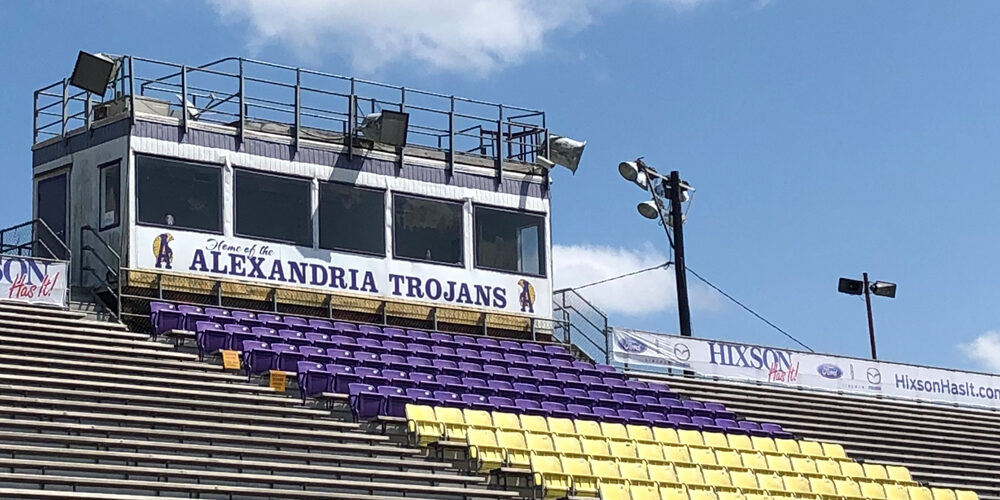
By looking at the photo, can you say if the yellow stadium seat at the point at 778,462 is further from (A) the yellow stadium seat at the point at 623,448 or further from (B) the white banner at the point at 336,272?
(B) the white banner at the point at 336,272

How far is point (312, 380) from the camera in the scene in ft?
80.7

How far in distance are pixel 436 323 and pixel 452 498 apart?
7768 millimetres

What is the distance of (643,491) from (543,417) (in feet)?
7.67

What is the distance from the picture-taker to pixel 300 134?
29.0 meters

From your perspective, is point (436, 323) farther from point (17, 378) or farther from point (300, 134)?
point (17, 378)

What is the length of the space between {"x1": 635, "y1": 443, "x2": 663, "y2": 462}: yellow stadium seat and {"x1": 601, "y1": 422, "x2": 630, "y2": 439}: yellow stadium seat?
1.14ft

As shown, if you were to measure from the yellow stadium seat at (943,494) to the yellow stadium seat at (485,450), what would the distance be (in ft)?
26.1

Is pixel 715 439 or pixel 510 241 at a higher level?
pixel 510 241

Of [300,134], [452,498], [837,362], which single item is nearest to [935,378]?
[837,362]

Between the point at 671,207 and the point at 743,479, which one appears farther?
the point at 671,207

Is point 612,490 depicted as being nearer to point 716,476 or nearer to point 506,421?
point 506,421

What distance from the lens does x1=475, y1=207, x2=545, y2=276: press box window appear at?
3062 centimetres

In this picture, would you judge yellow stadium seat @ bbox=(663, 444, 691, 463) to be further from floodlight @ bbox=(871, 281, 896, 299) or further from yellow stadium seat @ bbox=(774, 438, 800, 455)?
floodlight @ bbox=(871, 281, 896, 299)

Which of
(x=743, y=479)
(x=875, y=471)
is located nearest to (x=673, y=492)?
(x=743, y=479)
